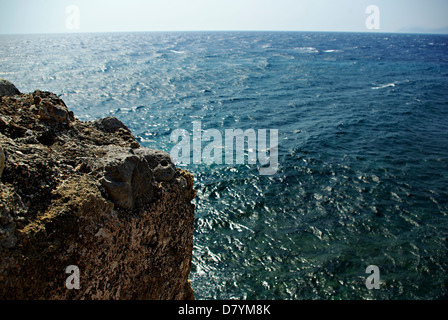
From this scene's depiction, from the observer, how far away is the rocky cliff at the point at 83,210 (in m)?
3.56

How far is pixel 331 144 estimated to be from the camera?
27.5 meters

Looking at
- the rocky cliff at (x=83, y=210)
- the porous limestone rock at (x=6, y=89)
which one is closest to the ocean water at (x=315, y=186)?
the rocky cliff at (x=83, y=210)

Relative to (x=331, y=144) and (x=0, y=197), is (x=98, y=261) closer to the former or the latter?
(x=0, y=197)

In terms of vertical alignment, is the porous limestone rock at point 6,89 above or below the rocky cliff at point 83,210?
above

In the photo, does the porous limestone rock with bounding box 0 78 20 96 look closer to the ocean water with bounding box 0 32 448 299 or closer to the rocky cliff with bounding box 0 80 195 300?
the rocky cliff with bounding box 0 80 195 300

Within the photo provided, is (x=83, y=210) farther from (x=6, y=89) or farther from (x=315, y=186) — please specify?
(x=315, y=186)

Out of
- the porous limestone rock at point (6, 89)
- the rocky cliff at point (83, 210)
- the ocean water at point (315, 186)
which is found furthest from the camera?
the ocean water at point (315, 186)

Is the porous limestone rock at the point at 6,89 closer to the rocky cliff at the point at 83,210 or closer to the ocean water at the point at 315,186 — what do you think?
the rocky cliff at the point at 83,210

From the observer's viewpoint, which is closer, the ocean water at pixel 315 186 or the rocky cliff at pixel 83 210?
the rocky cliff at pixel 83 210

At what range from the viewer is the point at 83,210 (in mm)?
4020

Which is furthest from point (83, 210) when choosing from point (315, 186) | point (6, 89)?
point (315, 186)

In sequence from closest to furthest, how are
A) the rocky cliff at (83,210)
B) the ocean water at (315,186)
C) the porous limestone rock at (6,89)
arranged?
1. the rocky cliff at (83,210)
2. the porous limestone rock at (6,89)
3. the ocean water at (315,186)

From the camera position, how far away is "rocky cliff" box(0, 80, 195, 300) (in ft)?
11.7

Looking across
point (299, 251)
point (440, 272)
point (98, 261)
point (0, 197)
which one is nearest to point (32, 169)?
point (0, 197)
